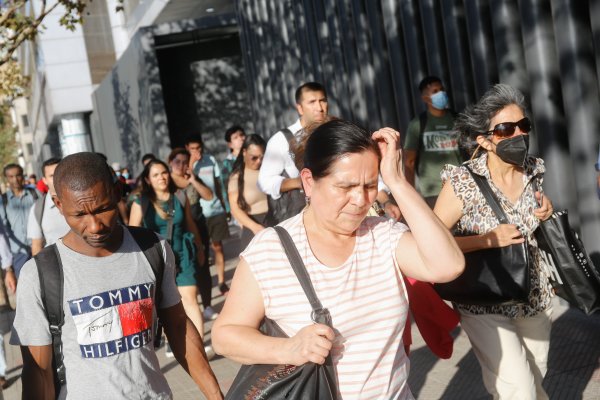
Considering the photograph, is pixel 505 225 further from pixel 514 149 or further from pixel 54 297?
pixel 54 297

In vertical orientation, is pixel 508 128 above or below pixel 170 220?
above

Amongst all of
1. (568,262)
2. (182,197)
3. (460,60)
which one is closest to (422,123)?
(460,60)

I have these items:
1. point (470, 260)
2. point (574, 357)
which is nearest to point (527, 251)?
point (470, 260)

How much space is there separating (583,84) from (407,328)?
4.05 meters

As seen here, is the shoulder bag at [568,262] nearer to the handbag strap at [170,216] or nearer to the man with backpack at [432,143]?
the man with backpack at [432,143]

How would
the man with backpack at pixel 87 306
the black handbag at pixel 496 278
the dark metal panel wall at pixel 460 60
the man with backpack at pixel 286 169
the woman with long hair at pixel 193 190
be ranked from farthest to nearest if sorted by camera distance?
the woman with long hair at pixel 193 190 < the dark metal panel wall at pixel 460 60 < the man with backpack at pixel 286 169 < the black handbag at pixel 496 278 < the man with backpack at pixel 87 306

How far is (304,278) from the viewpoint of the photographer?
8.48 ft

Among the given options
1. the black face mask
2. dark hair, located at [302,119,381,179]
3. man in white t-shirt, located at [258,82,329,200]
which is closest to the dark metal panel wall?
man in white t-shirt, located at [258,82,329,200]

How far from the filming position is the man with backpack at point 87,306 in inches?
115

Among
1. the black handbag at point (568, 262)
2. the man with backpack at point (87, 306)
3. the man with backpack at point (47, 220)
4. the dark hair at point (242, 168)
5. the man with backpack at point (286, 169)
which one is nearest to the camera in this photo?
the man with backpack at point (87, 306)

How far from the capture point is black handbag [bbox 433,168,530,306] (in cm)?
372

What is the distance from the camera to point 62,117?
1326 inches

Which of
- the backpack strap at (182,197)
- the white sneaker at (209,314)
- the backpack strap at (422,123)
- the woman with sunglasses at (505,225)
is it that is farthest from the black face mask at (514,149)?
the white sneaker at (209,314)

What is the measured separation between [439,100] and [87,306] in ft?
16.5
